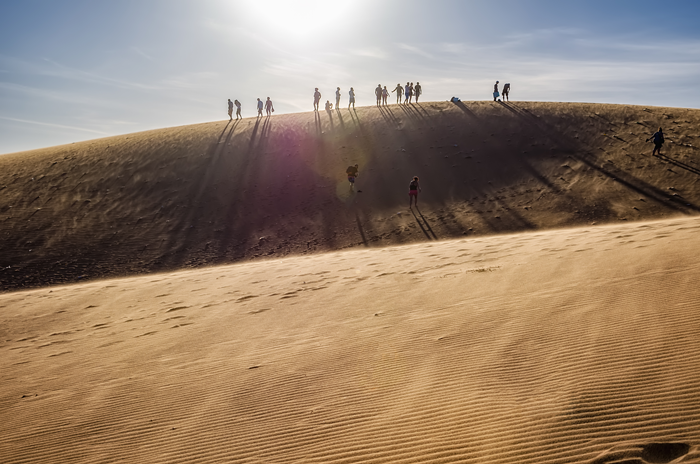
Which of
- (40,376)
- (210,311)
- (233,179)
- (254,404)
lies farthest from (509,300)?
(233,179)

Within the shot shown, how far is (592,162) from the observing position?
808 inches

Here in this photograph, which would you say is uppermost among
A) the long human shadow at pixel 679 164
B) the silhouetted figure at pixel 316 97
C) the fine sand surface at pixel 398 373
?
the silhouetted figure at pixel 316 97

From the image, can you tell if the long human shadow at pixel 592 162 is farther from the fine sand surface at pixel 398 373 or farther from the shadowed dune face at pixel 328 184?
the fine sand surface at pixel 398 373

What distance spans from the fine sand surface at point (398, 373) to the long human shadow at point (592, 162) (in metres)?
9.59

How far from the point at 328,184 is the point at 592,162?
45.5 feet

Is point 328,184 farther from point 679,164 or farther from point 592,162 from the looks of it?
point 679,164

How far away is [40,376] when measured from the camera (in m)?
5.43

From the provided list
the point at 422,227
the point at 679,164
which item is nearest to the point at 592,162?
the point at 679,164

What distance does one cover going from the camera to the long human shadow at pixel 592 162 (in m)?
15.9

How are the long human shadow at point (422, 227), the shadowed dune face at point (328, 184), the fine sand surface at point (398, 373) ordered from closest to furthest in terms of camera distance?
the fine sand surface at point (398, 373) → the long human shadow at point (422, 227) → the shadowed dune face at point (328, 184)

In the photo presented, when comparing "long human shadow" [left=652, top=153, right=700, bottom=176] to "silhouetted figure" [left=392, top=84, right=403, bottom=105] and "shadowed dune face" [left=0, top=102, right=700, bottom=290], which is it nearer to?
"shadowed dune face" [left=0, top=102, right=700, bottom=290]

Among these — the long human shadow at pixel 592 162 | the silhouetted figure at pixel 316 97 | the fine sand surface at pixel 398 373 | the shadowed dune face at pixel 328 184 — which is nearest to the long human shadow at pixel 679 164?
the shadowed dune face at pixel 328 184

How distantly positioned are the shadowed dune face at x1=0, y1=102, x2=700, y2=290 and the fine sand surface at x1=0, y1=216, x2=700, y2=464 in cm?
883

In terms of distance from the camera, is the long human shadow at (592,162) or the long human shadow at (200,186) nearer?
the long human shadow at (592,162)
